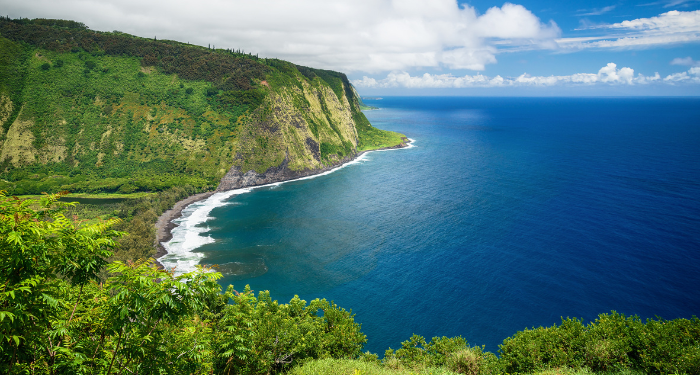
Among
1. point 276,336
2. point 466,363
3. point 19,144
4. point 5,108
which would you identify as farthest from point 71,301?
point 5,108

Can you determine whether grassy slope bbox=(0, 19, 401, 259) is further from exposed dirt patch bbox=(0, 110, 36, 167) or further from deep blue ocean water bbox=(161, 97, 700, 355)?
deep blue ocean water bbox=(161, 97, 700, 355)

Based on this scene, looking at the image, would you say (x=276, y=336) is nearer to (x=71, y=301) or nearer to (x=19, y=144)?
(x=71, y=301)

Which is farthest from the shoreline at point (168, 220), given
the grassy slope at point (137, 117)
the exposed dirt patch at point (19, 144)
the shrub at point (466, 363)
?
the exposed dirt patch at point (19, 144)

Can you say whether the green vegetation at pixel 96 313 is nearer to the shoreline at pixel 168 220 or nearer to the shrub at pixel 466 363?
the shrub at pixel 466 363

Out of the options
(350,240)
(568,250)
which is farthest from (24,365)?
(568,250)

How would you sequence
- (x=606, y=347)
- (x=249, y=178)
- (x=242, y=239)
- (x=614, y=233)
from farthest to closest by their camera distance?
(x=249, y=178), (x=242, y=239), (x=614, y=233), (x=606, y=347)

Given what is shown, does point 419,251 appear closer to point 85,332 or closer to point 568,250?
point 568,250
